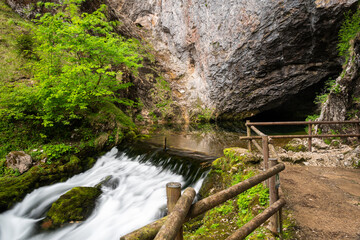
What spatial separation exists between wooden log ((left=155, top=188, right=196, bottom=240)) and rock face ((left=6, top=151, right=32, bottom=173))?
7.75m

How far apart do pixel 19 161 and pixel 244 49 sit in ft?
52.1

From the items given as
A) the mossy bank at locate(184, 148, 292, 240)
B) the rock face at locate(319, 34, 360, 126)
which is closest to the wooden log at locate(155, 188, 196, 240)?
the mossy bank at locate(184, 148, 292, 240)

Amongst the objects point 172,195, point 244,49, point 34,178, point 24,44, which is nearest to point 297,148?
point 172,195

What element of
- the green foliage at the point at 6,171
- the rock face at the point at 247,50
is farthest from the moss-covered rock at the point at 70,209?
the rock face at the point at 247,50

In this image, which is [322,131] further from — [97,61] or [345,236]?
[97,61]

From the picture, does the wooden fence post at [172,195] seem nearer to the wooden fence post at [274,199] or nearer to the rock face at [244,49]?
the wooden fence post at [274,199]

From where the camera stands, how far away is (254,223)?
2252 millimetres

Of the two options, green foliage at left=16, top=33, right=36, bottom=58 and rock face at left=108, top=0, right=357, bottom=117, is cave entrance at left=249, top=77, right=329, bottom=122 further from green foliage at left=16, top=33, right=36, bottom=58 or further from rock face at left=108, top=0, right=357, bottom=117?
green foliage at left=16, top=33, right=36, bottom=58

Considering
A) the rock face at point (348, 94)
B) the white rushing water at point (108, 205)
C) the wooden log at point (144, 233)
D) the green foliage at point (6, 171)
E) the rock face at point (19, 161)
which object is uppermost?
the rock face at point (348, 94)

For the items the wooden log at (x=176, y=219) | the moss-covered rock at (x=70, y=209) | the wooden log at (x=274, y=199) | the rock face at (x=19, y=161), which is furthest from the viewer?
the rock face at (x=19, y=161)

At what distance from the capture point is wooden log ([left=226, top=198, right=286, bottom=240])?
Answer: 2053 mm

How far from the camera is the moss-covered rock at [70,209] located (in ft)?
17.3

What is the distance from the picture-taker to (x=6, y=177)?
6391 mm

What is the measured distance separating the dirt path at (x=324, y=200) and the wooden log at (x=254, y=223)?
1.82ft
